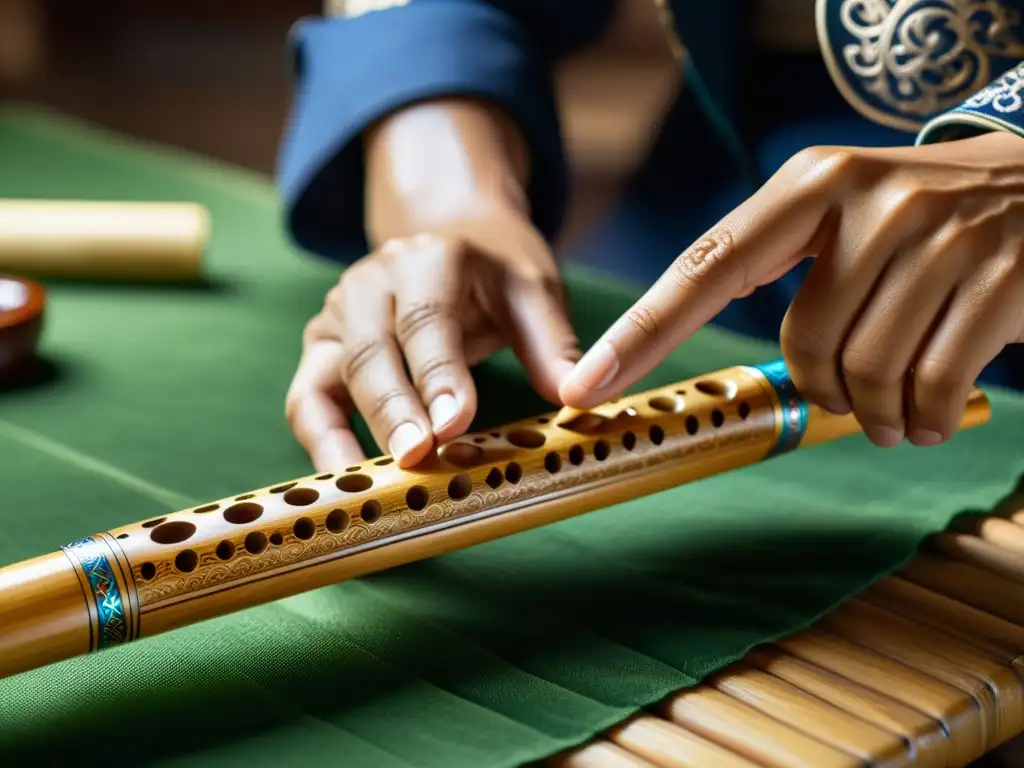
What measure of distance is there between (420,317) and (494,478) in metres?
0.18

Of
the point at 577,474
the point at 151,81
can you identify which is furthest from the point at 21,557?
the point at 151,81

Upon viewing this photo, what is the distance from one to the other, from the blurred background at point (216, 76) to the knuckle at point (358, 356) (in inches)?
87.6

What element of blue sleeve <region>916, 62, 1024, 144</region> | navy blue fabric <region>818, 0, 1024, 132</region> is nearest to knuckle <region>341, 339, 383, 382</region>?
blue sleeve <region>916, 62, 1024, 144</region>

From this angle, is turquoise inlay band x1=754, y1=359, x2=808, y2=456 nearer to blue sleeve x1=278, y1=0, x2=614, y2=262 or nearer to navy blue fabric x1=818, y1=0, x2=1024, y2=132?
navy blue fabric x1=818, y1=0, x2=1024, y2=132

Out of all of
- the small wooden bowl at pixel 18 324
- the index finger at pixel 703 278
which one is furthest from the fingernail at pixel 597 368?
the small wooden bowl at pixel 18 324

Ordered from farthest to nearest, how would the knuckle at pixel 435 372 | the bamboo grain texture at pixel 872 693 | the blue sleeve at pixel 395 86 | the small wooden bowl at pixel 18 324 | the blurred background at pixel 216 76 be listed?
the blurred background at pixel 216 76 → the blue sleeve at pixel 395 86 → the small wooden bowl at pixel 18 324 → the knuckle at pixel 435 372 → the bamboo grain texture at pixel 872 693

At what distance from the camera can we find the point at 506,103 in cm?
135

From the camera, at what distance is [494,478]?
2.78 ft

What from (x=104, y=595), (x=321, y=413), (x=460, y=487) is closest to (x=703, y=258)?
(x=460, y=487)

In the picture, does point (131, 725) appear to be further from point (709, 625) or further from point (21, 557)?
point (709, 625)

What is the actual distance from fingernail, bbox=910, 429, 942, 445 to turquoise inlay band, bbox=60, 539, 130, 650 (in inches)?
21.0

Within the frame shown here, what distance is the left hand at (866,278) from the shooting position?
87 cm

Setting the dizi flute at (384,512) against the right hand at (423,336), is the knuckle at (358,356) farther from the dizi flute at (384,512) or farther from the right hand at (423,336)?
the dizi flute at (384,512)

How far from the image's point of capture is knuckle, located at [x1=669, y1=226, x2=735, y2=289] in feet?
2.86
